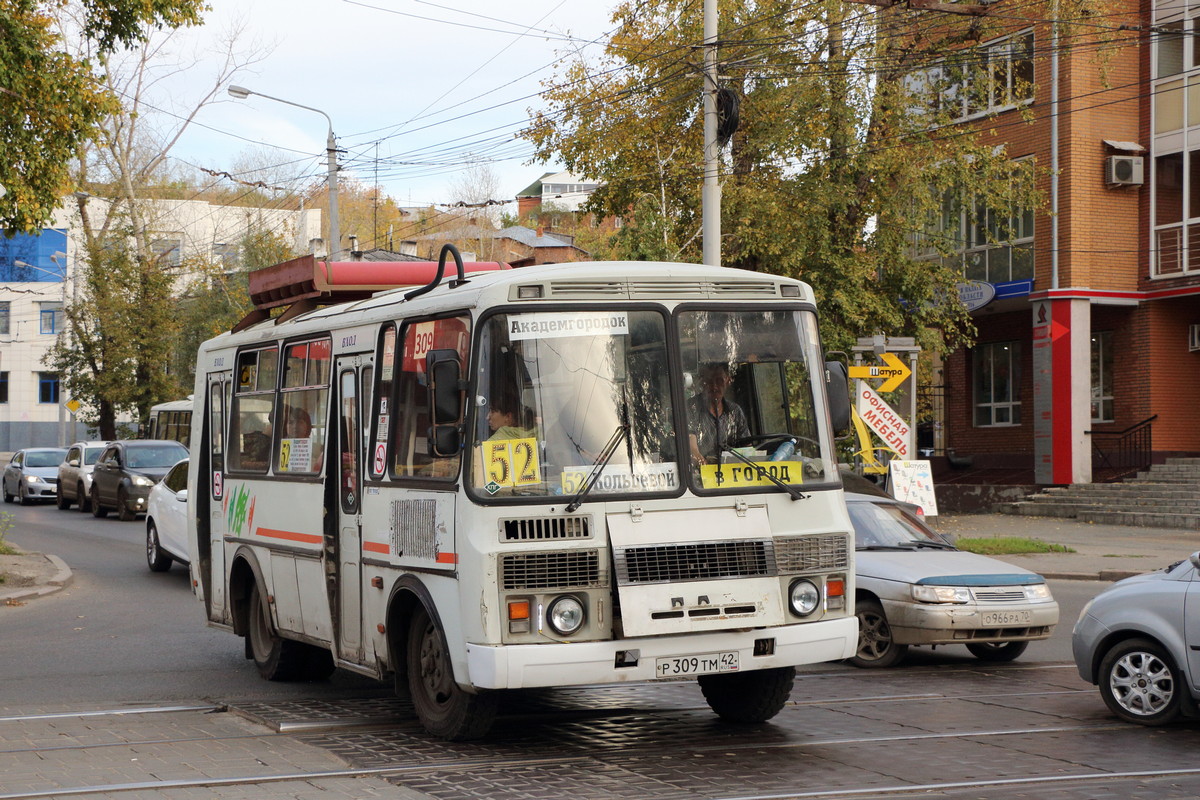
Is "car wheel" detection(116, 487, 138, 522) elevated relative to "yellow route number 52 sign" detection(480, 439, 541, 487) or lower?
lower

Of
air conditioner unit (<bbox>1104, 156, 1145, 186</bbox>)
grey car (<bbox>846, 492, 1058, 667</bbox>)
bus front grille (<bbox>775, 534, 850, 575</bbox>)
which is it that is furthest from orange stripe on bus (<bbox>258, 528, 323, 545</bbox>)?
air conditioner unit (<bbox>1104, 156, 1145, 186</bbox>)

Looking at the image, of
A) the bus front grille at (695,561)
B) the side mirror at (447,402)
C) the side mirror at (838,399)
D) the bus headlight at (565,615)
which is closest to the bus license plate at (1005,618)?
the side mirror at (838,399)

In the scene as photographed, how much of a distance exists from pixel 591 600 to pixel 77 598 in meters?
11.2

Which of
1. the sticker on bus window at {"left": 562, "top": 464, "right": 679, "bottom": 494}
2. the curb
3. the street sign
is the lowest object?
the curb

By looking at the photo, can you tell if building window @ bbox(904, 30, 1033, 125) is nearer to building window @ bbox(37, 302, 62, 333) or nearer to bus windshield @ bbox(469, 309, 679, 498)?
bus windshield @ bbox(469, 309, 679, 498)

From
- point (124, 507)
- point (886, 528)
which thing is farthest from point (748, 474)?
point (124, 507)

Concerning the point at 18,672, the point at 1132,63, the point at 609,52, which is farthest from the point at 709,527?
the point at 1132,63

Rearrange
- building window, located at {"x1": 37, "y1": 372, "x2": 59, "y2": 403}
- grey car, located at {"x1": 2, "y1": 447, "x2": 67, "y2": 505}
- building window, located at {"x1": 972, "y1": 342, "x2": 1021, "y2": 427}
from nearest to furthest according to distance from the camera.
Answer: building window, located at {"x1": 972, "y1": 342, "x2": 1021, "y2": 427} < grey car, located at {"x1": 2, "y1": 447, "x2": 67, "y2": 505} < building window, located at {"x1": 37, "y1": 372, "x2": 59, "y2": 403}

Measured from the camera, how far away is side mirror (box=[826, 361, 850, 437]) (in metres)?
8.55

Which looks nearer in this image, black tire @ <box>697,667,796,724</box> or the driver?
the driver

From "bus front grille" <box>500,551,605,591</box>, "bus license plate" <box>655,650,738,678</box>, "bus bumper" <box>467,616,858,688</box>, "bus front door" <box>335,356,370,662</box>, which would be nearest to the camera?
"bus bumper" <box>467,616,858,688</box>

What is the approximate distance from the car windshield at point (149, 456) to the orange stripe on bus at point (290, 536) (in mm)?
18878

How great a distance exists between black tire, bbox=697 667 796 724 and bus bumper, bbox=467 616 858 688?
1.91 feet

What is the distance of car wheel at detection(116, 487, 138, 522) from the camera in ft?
96.4
